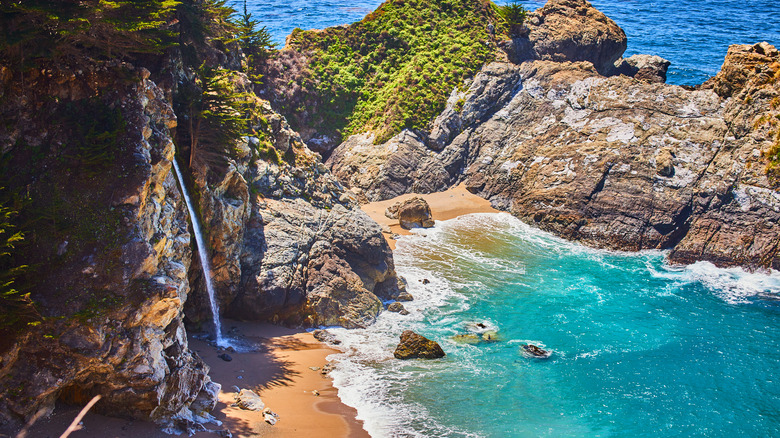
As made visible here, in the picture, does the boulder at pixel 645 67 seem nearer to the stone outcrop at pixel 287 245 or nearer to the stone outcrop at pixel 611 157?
the stone outcrop at pixel 611 157

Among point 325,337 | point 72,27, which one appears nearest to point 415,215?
point 325,337

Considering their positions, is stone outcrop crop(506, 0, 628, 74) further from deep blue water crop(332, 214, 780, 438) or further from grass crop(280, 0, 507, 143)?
deep blue water crop(332, 214, 780, 438)

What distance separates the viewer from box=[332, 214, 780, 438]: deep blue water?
610 inches

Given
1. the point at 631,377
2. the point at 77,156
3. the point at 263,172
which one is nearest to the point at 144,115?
the point at 77,156

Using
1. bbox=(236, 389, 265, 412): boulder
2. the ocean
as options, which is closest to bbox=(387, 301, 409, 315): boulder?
the ocean

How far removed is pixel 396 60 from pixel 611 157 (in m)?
19.8

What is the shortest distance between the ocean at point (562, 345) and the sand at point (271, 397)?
822mm

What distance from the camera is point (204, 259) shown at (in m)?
17.7

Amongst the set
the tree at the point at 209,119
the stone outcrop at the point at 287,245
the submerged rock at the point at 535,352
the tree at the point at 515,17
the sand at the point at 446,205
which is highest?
the tree at the point at 515,17

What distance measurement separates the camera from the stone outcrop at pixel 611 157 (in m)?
28.4

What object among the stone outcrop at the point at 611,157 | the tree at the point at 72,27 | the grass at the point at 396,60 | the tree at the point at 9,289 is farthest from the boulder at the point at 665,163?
the tree at the point at 9,289

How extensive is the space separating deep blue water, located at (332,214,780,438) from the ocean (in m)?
0.06

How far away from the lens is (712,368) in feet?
61.6

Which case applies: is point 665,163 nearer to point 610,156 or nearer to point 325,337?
point 610,156
